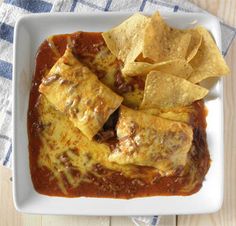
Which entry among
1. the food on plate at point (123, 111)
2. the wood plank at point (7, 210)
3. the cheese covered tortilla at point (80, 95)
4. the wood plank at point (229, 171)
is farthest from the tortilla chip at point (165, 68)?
the wood plank at point (7, 210)

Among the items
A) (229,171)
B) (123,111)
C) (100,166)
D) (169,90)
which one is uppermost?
(169,90)

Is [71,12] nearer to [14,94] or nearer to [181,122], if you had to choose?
[14,94]

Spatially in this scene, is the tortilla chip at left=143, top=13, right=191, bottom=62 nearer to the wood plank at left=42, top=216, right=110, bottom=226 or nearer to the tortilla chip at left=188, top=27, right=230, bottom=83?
the tortilla chip at left=188, top=27, right=230, bottom=83

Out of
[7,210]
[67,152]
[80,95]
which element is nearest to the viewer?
[80,95]

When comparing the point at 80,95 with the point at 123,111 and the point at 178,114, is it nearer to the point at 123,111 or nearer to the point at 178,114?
the point at 123,111

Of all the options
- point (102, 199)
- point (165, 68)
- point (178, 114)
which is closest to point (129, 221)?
point (102, 199)

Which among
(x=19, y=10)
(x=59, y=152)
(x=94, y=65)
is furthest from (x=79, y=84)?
(x=19, y=10)
